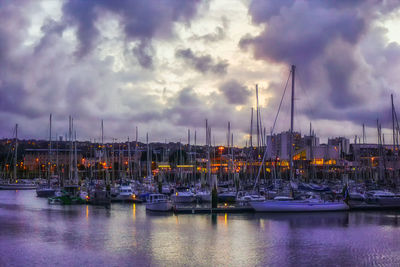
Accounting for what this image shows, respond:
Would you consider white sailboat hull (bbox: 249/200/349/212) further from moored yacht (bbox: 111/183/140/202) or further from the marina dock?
moored yacht (bbox: 111/183/140/202)

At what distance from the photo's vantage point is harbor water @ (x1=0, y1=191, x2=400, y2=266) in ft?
87.6

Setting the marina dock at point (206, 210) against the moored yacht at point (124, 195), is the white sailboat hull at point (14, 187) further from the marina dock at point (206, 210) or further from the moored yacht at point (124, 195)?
the marina dock at point (206, 210)

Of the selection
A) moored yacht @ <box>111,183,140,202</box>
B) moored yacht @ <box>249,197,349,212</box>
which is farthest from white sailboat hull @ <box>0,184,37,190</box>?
moored yacht @ <box>249,197,349,212</box>

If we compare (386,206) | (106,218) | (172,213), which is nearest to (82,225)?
(106,218)

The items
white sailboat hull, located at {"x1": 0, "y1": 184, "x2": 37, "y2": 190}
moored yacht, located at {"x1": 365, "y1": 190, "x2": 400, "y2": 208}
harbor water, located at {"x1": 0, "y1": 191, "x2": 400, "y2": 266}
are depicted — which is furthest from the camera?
white sailboat hull, located at {"x1": 0, "y1": 184, "x2": 37, "y2": 190}

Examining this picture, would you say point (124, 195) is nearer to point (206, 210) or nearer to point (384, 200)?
point (206, 210)

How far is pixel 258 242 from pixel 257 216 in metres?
15.8

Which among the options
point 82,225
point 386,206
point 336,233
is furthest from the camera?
point 386,206

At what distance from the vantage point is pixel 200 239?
34031mm

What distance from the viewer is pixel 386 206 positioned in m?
55.6

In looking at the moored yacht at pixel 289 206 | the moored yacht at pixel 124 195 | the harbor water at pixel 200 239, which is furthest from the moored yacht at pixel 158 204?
the moored yacht at pixel 124 195

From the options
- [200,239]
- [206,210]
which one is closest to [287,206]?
[206,210]

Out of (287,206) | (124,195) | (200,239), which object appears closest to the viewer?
(200,239)

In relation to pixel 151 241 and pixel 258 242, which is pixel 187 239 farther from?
pixel 258 242
